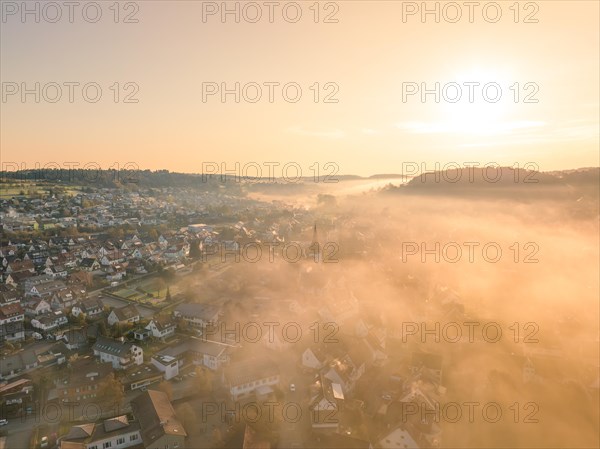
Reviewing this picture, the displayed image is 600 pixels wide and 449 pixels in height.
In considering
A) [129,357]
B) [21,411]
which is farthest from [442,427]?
[21,411]

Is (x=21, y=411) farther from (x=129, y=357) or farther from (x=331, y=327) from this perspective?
(x=331, y=327)

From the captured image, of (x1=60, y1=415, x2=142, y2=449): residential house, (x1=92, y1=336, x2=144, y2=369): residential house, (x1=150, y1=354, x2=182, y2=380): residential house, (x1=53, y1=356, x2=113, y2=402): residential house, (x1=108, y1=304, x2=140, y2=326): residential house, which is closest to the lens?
(x1=60, y1=415, x2=142, y2=449): residential house

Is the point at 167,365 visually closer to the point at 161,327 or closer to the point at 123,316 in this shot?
the point at 161,327

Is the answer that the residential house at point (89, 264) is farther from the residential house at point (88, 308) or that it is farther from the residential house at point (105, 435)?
the residential house at point (105, 435)

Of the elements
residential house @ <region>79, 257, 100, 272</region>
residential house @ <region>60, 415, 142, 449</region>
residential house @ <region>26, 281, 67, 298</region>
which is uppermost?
residential house @ <region>79, 257, 100, 272</region>

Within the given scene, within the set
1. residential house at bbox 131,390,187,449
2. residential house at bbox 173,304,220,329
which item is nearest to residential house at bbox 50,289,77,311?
residential house at bbox 173,304,220,329

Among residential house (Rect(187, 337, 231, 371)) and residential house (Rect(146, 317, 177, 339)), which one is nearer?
residential house (Rect(187, 337, 231, 371))

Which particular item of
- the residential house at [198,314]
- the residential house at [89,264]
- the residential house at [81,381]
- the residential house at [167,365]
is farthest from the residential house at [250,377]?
the residential house at [89,264]

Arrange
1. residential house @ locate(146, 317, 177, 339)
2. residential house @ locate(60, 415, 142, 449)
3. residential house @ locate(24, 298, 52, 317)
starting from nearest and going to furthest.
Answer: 1. residential house @ locate(60, 415, 142, 449)
2. residential house @ locate(146, 317, 177, 339)
3. residential house @ locate(24, 298, 52, 317)

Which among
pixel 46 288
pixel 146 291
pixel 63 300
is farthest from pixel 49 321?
pixel 146 291

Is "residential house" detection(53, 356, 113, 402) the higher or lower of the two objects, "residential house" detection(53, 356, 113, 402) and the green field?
the lower

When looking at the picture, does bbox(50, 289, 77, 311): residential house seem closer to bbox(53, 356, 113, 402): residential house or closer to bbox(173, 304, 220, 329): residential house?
bbox(173, 304, 220, 329): residential house
